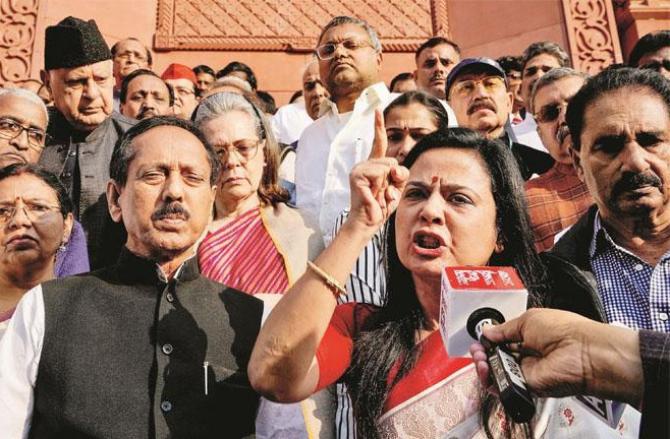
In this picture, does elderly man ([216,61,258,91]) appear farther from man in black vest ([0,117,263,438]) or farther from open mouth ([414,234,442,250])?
open mouth ([414,234,442,250])

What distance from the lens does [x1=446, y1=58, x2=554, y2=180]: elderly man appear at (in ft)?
11.7

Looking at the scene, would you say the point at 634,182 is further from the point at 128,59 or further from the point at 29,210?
the point at 128,59

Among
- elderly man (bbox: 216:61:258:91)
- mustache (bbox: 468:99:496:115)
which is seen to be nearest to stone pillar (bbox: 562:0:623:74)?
elderly man (bbox: 216:61:258:91)

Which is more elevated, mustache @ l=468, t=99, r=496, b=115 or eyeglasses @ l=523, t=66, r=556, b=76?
eyeglasses @ l=523, t=66, r=556, b=76

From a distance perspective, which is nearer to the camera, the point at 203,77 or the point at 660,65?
the point at 660,65

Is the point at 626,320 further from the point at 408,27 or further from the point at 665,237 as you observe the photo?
the point at 408,27

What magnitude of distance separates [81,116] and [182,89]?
1833mm

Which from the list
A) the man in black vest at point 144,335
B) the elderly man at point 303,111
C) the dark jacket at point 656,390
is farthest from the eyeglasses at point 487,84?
the dark jacket at point 656,390

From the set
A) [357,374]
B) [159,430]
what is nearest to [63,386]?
[159,430]

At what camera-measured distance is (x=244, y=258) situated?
2.51 metres

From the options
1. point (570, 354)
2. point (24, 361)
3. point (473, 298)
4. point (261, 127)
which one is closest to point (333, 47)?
point (261, 127)

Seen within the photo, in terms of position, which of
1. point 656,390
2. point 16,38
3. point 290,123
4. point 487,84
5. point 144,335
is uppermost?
point 16,38

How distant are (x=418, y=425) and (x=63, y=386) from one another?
911mm

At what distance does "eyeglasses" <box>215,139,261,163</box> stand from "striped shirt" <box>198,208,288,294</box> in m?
0.25
